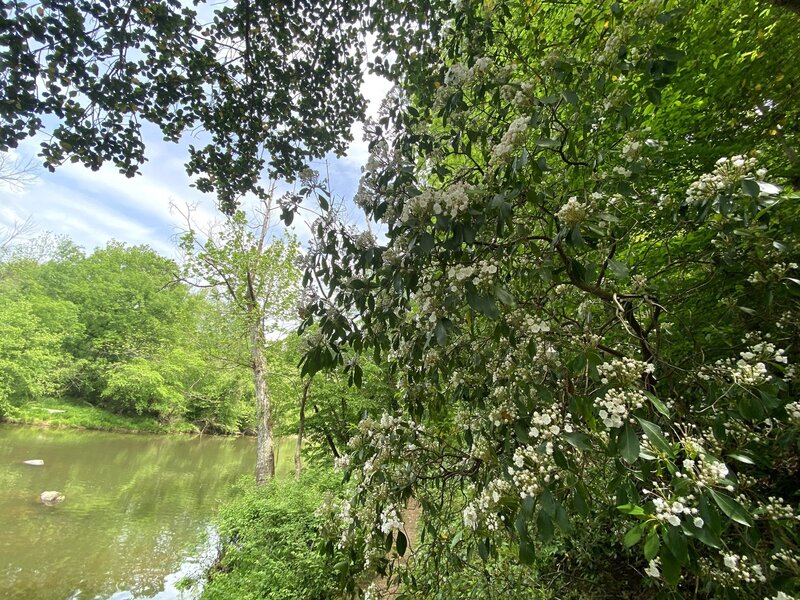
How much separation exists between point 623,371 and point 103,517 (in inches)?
475

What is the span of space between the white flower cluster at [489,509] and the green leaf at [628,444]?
0.42m

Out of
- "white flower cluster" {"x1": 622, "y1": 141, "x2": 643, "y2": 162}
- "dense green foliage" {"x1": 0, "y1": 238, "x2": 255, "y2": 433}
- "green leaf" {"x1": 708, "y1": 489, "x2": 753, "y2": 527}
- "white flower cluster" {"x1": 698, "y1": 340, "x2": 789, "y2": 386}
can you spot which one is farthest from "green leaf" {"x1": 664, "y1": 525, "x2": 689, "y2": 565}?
"dense green foliage" {"x1": 0, "y1": 238, "x2": 255, "y2": 433}

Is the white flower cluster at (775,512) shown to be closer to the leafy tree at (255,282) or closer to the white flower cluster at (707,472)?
the white flower cluster at (707,472)

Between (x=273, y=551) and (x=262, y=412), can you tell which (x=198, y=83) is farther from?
(x=262, y=412)

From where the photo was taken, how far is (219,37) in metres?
2.76

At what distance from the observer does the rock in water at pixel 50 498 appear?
30.9ft

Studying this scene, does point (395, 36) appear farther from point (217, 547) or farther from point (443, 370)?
point (217, 547)

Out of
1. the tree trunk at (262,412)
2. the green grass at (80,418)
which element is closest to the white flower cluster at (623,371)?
the tree trunk at (262,412)

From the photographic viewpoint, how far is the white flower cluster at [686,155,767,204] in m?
1.15

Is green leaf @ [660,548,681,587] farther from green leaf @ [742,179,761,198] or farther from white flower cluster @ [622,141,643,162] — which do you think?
white flower cluster @ [622,141,643,162]

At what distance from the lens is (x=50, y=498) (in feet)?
31.1

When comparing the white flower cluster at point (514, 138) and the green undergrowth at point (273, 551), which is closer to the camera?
the white flower cluster at point (514, 138)

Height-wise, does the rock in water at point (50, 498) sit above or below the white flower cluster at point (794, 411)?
below

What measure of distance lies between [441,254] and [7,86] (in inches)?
103
